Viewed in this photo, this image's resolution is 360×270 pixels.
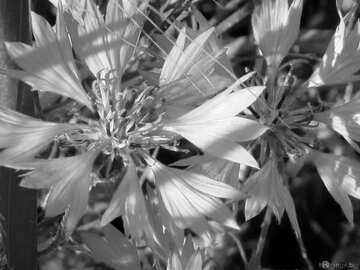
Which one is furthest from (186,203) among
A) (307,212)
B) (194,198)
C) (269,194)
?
(307,212)

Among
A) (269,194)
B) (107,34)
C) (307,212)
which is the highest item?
(107,34)

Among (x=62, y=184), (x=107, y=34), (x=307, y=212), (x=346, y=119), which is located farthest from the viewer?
(x=307, y=212)

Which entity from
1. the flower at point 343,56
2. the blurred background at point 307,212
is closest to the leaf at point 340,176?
the flower at point 343,56

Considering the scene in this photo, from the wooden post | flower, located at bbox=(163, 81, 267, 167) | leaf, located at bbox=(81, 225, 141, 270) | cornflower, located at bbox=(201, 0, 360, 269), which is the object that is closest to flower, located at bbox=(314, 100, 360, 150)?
cornflower, located at bbox=(201, 0, 360, 269)

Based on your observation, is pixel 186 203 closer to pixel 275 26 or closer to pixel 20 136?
pixel 20 136

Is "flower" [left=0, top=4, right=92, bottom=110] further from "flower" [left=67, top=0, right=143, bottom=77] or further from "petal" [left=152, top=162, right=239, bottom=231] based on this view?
"petal" [left=152, top=162, right=239, bottom=231]

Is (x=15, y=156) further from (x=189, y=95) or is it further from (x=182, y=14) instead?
(x=182, y=14)

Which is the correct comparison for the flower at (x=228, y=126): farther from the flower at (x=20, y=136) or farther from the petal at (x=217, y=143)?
the flower at (x=20, y=136)

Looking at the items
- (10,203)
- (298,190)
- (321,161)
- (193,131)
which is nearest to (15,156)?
(10,203)
